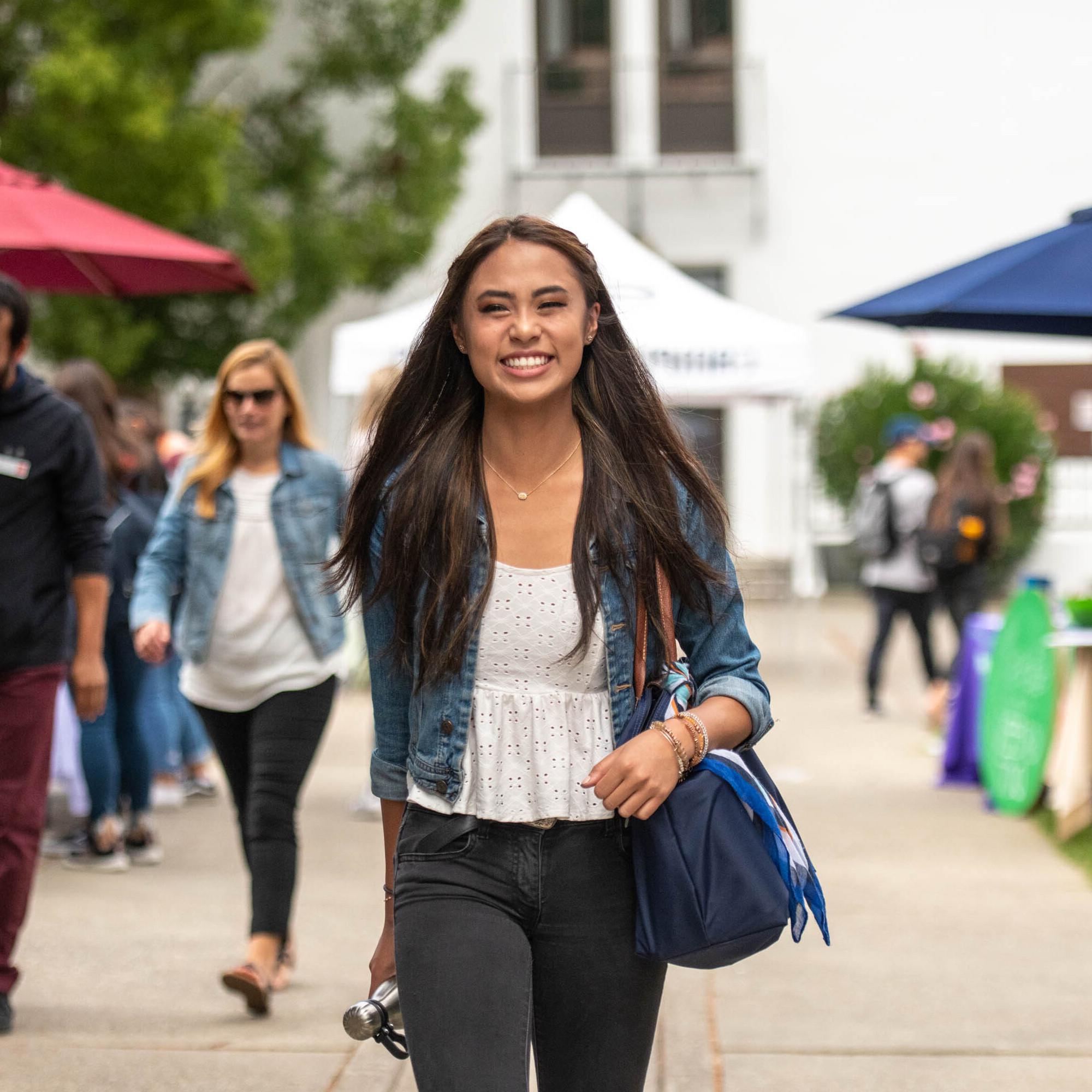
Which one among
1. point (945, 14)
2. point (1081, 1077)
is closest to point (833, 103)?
point (945, 14)

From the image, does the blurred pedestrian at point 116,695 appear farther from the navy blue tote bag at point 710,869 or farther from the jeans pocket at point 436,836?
the navy blue tote bag at point 710,869

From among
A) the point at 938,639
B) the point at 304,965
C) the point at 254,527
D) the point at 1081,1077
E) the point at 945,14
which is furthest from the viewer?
the point at 945,14

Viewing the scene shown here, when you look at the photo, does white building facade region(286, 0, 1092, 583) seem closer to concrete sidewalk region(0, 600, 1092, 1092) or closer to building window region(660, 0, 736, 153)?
building window region(660, 0, 736, 153)

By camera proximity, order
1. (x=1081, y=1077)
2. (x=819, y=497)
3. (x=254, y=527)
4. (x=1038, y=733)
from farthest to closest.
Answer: (x=819, y=497) → (x=1038, y=733) → (x=254, y=527) → (x=1081, y=1077)

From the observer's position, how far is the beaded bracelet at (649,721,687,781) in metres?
2.50

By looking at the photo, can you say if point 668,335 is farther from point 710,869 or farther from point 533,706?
point 710,869

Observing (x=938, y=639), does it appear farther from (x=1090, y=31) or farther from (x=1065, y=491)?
(x=1090, y=31)

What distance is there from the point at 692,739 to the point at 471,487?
1.67ft

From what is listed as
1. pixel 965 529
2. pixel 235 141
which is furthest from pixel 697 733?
pixel 235 141

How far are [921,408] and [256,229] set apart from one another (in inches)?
312

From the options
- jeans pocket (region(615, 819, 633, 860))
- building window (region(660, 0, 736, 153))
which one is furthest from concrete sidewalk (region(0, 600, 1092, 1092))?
building window (region(660, 0, 736, 153))

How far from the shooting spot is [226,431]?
17.5ft

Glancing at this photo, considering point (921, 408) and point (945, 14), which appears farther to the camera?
point (945, 14)

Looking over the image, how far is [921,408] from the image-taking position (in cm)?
2062
